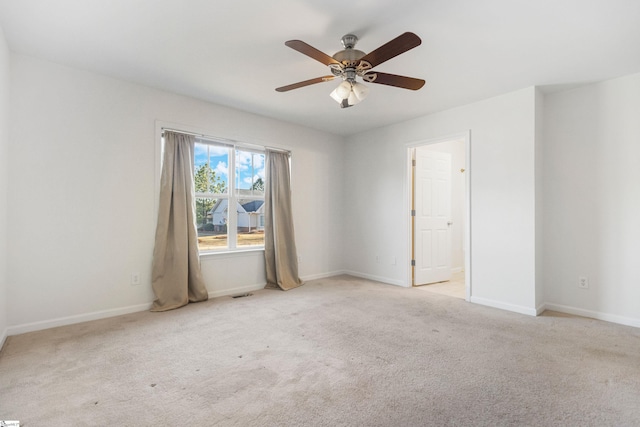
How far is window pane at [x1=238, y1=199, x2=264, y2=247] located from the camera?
174 inches

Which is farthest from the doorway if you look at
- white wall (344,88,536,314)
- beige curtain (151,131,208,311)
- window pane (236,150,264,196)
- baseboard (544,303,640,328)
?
beige curtain (151,131,208,311)

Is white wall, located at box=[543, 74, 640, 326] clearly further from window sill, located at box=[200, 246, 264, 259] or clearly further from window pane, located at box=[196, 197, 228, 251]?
window pane, located at box=[196, 197, 228, 251]

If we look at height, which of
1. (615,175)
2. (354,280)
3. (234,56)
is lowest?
(354,280)

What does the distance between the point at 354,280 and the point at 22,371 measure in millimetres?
3921

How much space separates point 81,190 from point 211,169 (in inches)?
56.7

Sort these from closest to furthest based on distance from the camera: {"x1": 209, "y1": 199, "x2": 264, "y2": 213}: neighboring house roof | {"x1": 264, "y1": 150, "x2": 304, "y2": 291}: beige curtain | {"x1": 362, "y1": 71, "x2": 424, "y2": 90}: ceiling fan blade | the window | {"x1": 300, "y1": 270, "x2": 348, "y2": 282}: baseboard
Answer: {"x1": 362, "y1": 71, "x2": 424, "y2": 90}: ceiling fan blade, the window, {"x1": 209, "y1": 199, "x2": 264, "y2": 213}: neighboring house roof, {"x1": 264, "y1": 150, "x2": 304, "y2": 291}: beige curtain, {"x1": 300, "y1": 270, "x2": 348, "y2": 282}: baseboard

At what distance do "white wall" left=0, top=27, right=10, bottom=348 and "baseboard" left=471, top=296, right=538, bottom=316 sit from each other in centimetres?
467

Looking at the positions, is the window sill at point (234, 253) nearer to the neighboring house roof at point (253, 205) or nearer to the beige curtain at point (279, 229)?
the beige curtain at point (279, 229)

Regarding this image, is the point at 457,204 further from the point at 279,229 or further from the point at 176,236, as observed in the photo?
the point at 176,236

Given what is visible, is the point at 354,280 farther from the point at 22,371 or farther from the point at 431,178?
the point at 22,371

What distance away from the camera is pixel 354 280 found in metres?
5.06

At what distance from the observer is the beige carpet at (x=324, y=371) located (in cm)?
169

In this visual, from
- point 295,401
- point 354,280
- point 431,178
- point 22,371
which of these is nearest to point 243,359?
point 295,401

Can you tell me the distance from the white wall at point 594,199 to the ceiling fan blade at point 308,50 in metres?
2.89
